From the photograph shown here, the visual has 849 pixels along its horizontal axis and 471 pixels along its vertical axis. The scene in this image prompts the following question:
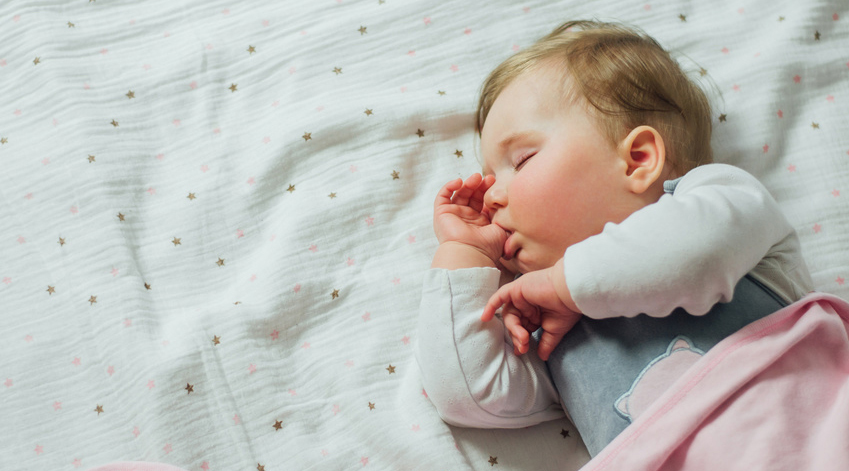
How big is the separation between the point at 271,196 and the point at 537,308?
56 cm

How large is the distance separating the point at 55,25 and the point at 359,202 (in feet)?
2.55

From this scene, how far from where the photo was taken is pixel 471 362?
0.98 meters

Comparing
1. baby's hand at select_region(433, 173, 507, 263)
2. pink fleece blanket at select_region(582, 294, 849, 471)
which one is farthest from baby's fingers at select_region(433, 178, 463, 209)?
pink fleece blanket at select_region(582, 294, 849, 471)

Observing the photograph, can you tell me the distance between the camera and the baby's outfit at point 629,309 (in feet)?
2.77

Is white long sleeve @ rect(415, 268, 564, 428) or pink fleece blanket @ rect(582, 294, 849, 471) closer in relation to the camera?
pink fleece blanket @ rect(582, 294, 849, 471)

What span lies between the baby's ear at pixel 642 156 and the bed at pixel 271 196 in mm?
322

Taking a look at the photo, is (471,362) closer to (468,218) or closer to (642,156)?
(468,218)

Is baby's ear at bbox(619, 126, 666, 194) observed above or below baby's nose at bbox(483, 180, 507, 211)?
above

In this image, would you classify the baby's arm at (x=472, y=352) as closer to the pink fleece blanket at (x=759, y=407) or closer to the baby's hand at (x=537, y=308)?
the baby's hand at (x=537, y=308)

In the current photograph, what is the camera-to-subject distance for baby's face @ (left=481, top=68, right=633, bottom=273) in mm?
972

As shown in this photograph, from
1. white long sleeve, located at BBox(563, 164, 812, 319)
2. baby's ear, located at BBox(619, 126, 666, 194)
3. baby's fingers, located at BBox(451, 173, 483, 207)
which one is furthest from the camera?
baby's fingers, located at BBox(451, 173, 483, 207)

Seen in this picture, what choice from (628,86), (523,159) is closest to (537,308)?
(523,159)

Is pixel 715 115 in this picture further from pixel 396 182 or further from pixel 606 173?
pixel 396 182

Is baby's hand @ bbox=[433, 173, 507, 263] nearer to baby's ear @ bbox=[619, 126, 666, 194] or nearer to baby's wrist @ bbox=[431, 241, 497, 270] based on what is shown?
baby's wrist @ bbox=[431, 241, 497, 270]
